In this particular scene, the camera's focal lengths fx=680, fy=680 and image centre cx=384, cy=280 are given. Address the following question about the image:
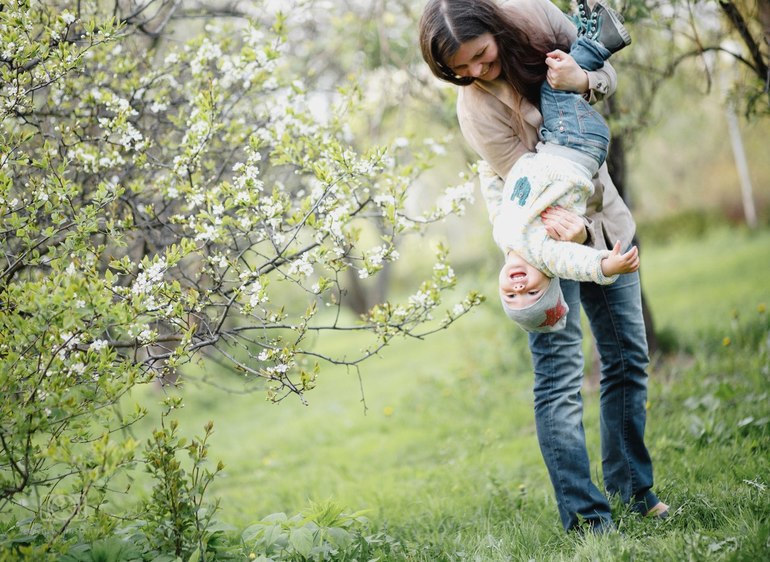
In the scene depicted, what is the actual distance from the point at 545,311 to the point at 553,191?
1.22 ft

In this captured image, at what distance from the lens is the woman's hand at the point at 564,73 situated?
2121 mm

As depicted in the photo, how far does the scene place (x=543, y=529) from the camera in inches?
99.4

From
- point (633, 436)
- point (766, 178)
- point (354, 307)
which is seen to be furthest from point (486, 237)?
point (766, 178)

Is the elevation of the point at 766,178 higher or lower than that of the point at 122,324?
higher

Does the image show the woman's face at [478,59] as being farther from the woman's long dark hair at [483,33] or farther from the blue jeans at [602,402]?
the blue jeans at [602,402]

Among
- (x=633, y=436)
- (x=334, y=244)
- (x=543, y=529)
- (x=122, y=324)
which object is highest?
(x=334, y=244)

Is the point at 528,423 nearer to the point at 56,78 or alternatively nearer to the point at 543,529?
the point at 543,529

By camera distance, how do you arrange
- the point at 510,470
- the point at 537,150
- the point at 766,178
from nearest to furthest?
the point at 537,150, the point at 510,470, the point at 766,178

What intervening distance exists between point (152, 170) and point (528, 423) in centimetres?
303

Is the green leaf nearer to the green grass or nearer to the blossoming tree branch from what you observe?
the green grass

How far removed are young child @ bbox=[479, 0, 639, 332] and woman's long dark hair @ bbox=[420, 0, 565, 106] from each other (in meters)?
0.06

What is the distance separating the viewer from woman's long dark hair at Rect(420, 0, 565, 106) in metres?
2.11

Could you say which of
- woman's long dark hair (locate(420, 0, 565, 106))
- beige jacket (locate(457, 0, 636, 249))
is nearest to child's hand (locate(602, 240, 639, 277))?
beige jacket (locate(457, 0, 636, 249))

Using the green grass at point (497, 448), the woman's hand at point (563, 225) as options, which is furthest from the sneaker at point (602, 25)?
the green grass at point (497, 448)
